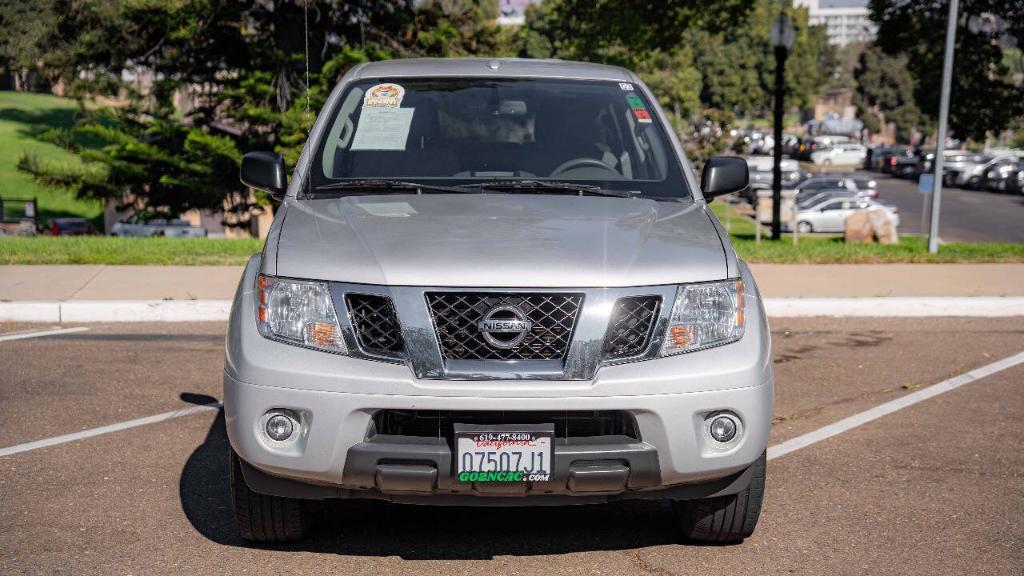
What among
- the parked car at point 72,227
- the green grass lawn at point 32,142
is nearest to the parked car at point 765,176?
the parked car at point 72,227

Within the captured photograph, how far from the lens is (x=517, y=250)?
403 centimetres

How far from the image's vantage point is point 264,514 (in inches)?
169

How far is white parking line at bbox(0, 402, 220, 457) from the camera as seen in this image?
18.9ft

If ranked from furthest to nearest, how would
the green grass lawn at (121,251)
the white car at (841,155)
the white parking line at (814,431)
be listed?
the white car at (841,155), the green grass lawn at (121,251), the white parking line at (814,431)

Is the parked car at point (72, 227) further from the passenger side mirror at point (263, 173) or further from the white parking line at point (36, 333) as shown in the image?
the passenger side mirror at point (263, 173)

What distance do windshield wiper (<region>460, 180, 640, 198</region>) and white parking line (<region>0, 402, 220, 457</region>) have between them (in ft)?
8.24

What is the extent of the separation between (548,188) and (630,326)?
1.11m

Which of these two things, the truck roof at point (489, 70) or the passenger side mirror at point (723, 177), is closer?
the passenger side mirror at point (723, 177)

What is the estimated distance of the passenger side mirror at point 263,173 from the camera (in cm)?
512

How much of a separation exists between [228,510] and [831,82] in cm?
17222

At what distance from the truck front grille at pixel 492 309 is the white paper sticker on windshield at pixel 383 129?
1.57m

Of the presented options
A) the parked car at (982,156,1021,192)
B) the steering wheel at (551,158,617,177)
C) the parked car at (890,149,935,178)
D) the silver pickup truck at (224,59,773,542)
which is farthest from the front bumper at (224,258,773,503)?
the parked car at (890,149,935,178)

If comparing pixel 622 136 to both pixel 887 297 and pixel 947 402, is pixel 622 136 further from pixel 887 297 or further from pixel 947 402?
pixel 887 297

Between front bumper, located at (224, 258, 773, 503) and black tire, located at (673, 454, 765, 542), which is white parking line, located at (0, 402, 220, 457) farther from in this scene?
black tire, located at (673, 454, 765, 542)
